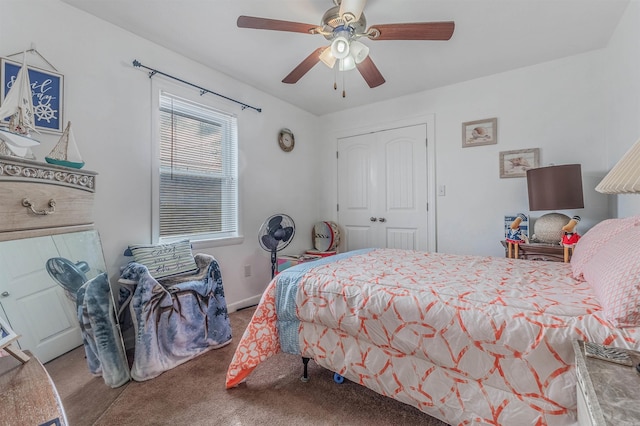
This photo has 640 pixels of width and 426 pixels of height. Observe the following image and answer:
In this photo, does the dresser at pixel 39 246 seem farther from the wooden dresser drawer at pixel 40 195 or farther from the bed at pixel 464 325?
the bed at pixel 464 325

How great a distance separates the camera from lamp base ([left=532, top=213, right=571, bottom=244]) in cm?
228

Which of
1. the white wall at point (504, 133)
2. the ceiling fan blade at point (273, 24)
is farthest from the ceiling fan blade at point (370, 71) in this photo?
the white wall at point (504, 133)

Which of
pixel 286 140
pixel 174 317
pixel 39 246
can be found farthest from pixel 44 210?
pixel 286 140

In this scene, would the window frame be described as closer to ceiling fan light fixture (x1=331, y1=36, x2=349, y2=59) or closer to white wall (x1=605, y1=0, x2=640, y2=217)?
ceiling fan light fixture (x1=331, y1=36, x2=349, y2=59)

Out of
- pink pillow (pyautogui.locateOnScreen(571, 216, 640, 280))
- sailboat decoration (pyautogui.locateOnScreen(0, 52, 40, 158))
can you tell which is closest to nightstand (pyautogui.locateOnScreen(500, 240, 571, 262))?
pink pillow (pyautogui.locateOnScreen(571, 216, 640, 280))

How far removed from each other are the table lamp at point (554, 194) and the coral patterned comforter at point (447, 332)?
2.09ft

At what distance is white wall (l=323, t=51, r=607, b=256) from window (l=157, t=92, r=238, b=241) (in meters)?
2.06

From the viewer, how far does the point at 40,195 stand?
1134 mm

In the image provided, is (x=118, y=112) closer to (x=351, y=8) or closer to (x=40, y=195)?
(x=40, y=195)

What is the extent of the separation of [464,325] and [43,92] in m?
2.64

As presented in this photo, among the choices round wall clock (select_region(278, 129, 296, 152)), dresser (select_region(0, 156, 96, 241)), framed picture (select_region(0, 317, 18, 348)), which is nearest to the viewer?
framed picture (select_region(0, 317, 18, 348))

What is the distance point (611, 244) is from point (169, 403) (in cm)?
230

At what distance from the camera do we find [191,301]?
6.68 feet

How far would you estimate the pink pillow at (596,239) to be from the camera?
1345 millimetres
